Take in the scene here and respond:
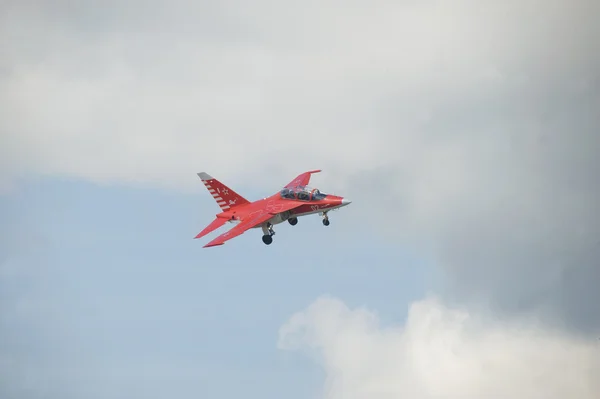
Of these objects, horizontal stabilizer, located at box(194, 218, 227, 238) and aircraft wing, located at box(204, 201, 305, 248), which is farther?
horizontal stabilizer, located at box(194, 218, 227, 238)

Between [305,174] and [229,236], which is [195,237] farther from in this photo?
[305,174]

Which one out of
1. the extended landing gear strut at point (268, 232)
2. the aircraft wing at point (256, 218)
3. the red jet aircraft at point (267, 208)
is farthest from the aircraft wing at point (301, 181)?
the extended landing gear strut at point (268, 232)

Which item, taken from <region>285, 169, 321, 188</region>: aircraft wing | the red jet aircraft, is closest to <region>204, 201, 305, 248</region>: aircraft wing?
the red jet aircraft

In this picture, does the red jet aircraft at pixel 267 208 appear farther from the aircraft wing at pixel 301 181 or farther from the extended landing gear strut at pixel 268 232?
the aircraft wing at pixel 301 181

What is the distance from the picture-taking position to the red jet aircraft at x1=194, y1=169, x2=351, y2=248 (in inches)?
4525

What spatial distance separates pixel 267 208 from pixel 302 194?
16.9ft

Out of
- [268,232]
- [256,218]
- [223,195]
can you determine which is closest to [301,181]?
[223,195]

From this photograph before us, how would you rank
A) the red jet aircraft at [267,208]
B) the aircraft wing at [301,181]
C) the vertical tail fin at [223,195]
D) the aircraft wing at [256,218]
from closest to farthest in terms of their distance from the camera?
the aircraft wing at [256,218] → the red jet aircraft at [267,208] → the vertical tail fin at [223,195] → the aircraft wing at [301,181]

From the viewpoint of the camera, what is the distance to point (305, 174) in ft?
437

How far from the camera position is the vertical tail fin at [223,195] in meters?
124

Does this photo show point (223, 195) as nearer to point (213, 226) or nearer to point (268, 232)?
point (213, 226)

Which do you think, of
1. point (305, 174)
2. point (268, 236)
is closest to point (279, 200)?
point (268, 236)

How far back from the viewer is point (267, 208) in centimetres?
11819

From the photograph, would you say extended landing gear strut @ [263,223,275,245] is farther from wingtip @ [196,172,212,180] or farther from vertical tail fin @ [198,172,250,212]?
wingtip @ [196,172,212,180]
